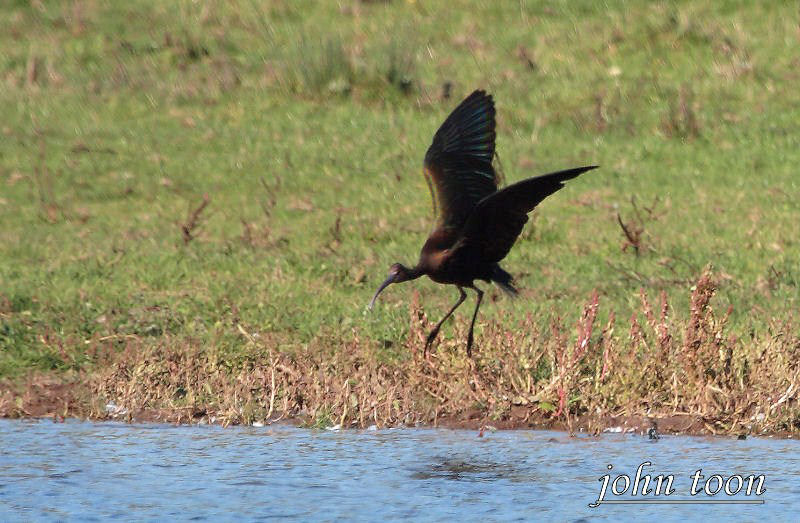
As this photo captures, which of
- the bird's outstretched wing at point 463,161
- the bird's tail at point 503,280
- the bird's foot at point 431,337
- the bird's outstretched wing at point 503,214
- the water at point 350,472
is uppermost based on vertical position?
the bird's outstretched wing at point 463,161

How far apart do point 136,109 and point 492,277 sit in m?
6.66

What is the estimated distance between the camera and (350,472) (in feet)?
20.7

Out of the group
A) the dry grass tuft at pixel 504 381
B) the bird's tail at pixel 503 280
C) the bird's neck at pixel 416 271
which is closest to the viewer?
the dry grass tuft at pixel 504 381

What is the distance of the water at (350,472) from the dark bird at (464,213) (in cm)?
70

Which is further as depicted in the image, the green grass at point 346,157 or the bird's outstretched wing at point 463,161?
the green grass at point 346,157

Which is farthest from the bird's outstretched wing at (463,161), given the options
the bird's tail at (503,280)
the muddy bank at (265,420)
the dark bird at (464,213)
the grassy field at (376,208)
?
the muddy bank at (265,420)

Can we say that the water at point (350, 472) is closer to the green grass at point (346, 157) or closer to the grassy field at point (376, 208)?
the grassy field at point (376, 208)

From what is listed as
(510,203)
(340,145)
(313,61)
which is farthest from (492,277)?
(313,61)

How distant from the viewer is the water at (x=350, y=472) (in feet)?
18.9

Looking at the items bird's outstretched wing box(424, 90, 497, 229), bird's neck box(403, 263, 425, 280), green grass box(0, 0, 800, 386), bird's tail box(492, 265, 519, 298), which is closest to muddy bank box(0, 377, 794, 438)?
green grass box(0, 0, 800, 386)

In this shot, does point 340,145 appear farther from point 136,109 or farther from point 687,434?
point 687,434

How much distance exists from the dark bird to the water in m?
0.70

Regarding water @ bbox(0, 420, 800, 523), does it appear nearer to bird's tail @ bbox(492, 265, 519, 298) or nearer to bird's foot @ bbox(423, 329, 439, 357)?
bird's foot @ bbox(423, 329, 439, 357)

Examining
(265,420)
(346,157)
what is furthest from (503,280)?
(346,157)
